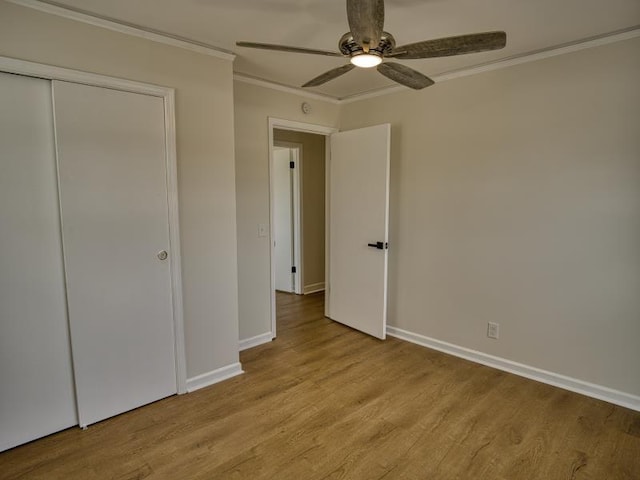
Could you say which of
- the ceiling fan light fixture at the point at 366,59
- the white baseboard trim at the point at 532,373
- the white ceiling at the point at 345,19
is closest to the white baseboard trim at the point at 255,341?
the white baseboard trim at the point at 532,373

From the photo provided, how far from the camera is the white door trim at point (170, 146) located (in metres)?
1.98

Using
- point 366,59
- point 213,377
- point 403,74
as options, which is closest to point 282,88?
point 403,74

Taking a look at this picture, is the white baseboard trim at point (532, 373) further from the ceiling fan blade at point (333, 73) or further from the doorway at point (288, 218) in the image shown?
the ceiling fan blade at point (333, 73)

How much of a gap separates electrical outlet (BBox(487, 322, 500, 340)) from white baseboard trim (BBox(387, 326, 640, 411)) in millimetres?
177

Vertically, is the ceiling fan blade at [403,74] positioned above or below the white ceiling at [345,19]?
below

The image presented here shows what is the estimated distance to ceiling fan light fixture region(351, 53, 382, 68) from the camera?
1695mm

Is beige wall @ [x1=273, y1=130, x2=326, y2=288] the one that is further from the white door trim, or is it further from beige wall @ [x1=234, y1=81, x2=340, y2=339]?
the white door trim

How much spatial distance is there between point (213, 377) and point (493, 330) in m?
2.25

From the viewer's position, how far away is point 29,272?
203cm

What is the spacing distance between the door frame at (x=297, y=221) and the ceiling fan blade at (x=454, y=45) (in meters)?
3.27

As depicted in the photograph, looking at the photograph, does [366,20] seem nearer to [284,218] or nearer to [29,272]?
[29,272]

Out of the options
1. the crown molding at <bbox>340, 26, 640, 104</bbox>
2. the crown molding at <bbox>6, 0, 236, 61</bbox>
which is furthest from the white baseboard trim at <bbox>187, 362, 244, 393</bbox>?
the crown molding at <bbox>340, 26, 640, 104</bbox>

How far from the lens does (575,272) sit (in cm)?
255

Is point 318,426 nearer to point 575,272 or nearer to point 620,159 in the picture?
point 575,272
